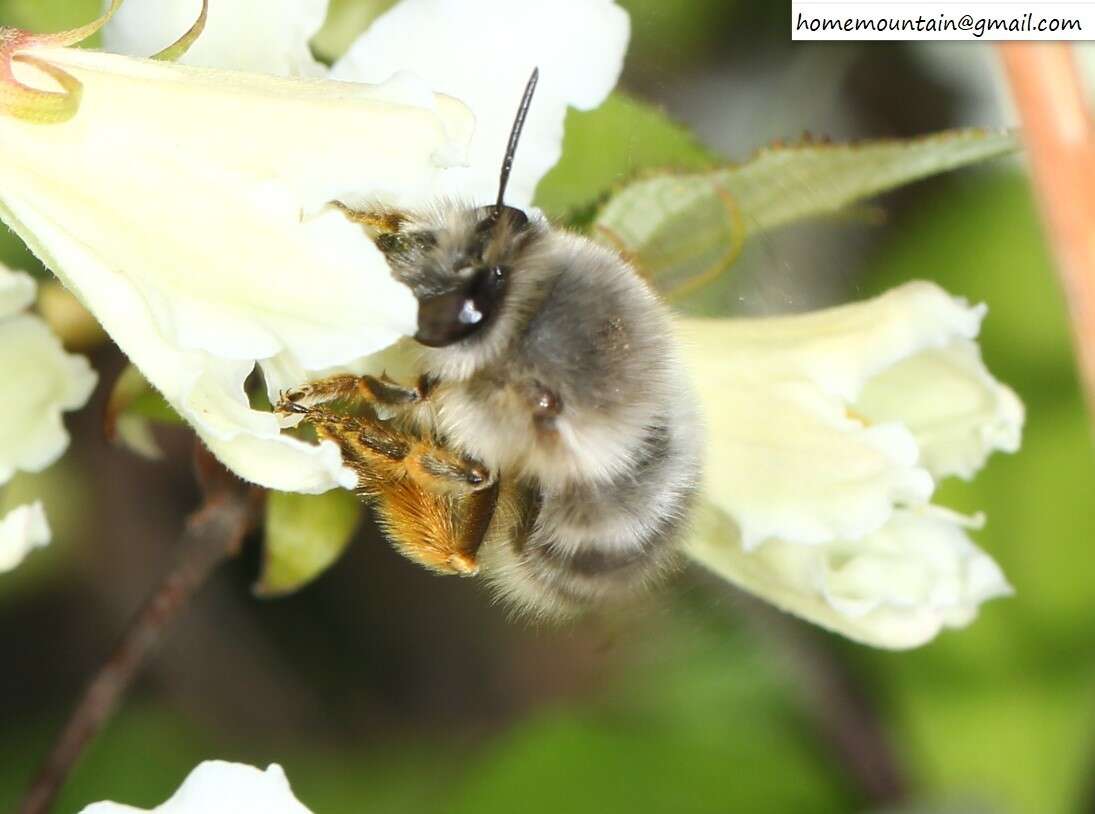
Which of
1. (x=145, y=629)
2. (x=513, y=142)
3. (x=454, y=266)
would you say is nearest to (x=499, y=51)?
(x=513, y=142)

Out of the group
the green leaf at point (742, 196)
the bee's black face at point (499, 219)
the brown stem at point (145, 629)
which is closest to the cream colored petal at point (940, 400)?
the green leaf at point (742, 196)

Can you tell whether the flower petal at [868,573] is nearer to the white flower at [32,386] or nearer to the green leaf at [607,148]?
the green leaf at [607,148]

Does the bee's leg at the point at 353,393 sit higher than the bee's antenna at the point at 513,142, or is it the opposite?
the bee's antenna at the point at 513,142

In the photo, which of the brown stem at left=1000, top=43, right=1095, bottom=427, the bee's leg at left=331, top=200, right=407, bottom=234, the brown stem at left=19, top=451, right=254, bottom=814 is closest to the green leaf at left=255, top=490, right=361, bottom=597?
the brown stem at left=19, top=451, right=254, bottom=814

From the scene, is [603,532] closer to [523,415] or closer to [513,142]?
[523,415]

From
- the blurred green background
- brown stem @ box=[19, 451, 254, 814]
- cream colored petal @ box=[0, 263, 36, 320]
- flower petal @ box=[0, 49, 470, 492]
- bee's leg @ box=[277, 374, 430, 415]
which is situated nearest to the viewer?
flower petal @ box=[0, 49, 470, 492]

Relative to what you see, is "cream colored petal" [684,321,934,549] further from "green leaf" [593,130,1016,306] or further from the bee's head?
the bee's head
